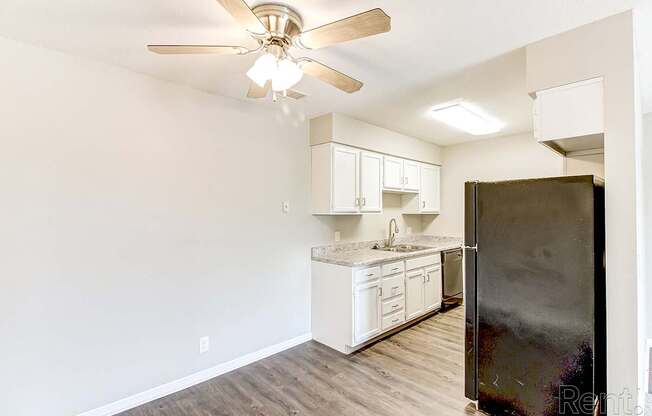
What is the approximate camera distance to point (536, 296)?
197cm

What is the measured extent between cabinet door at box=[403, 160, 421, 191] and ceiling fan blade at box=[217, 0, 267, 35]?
329 centimetres

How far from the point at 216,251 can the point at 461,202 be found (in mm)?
3800

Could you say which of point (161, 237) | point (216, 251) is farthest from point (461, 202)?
point (161, 237)

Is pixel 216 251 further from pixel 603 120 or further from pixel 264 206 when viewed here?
pixel 603 120

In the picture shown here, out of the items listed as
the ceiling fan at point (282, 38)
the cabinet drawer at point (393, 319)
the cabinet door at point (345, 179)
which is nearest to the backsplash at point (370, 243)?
the cabinet door at point (345, 179)

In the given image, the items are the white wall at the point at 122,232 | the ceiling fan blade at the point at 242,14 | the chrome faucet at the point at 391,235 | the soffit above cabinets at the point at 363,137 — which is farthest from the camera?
the chrome faucet at the point at 391,235

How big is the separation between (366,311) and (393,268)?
0.61 m

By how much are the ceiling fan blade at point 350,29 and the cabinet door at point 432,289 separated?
3297mm

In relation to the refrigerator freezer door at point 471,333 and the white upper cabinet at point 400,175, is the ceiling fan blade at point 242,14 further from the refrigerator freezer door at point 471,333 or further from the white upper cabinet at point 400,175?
the white upper cabinet at point 400,175

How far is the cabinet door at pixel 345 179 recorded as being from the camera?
3455 millimetres

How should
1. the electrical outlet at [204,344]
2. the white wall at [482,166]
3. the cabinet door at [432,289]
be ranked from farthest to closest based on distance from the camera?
the white wall at [482,166] < the cabinet door at [432,289] < the electrical outlet at [204,344]

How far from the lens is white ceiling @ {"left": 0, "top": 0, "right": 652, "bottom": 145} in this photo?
1.65 meters

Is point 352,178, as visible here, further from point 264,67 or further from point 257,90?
point 264,67

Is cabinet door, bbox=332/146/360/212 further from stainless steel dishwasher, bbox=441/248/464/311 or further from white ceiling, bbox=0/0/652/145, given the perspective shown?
stainless steel dishwasher, bbox=441/248/464/311
